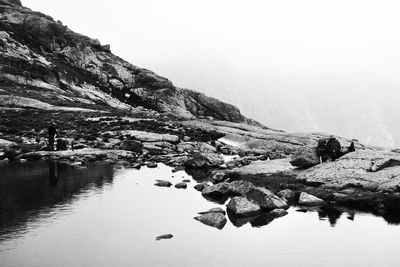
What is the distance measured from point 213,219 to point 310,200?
8.81 m

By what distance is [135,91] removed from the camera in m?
129

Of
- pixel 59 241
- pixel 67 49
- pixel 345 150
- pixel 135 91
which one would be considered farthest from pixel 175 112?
pixel 59 241

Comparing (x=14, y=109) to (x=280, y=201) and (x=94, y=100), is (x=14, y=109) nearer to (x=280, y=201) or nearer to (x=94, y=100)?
(x=94, y=100)

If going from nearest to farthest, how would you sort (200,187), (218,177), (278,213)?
(278,213) → (200,187) → (218,177)

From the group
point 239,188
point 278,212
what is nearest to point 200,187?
point 239,188

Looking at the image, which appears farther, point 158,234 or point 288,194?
point 288,194

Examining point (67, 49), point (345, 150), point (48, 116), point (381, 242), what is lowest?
point (381, 242)

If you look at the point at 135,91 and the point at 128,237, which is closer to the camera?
the point at 128,237

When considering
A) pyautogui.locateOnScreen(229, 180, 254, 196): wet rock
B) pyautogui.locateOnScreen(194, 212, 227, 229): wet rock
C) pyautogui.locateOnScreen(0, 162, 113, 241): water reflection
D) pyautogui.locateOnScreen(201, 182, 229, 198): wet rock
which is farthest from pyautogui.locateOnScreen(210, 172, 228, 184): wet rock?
pyautogui.locateOnScreen(194, 212, 227, 229): wet rock

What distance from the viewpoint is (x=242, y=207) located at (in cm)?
2950

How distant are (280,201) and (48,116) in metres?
56.1

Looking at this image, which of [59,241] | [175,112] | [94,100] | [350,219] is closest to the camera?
[59,241]

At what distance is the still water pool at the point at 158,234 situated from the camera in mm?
21172

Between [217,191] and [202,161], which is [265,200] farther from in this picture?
[202,161]
